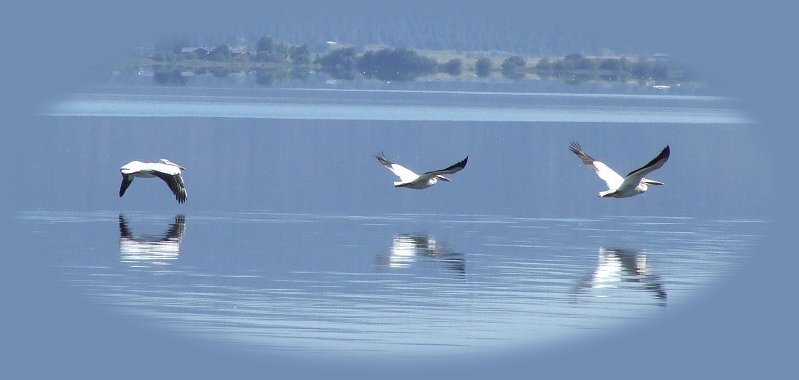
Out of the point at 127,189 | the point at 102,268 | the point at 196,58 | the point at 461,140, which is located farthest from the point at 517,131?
the point at 196,58

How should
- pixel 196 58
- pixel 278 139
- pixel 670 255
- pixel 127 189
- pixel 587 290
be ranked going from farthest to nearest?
1. pixel 196 58
2. pixel 278 139
3. pixel 127 189
4. pixel 670 255
5. pixel 587 290

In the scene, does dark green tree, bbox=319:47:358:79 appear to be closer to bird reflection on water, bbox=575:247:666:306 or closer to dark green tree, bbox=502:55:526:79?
dark green tree, bbox=502:55:526:79

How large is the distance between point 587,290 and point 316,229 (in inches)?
260

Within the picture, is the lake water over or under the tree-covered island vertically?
over

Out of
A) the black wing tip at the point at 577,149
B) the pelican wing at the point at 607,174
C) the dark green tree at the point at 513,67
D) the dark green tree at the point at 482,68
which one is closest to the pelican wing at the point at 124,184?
the black wing tip at the point at 577,149

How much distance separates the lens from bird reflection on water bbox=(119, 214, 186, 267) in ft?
76.6

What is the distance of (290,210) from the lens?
98.2 feet

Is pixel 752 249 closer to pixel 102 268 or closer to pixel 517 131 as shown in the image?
pixel 102 268

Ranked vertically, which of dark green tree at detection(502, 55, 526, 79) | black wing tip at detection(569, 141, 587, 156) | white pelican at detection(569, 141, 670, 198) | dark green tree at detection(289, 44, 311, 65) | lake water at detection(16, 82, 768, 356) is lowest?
dark green tree at detection(502, 55, 526, 79)

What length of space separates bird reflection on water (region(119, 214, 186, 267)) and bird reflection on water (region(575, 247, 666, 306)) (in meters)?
5.45

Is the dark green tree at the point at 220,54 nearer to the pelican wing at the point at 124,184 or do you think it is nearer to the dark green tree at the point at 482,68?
the dark green tree at the point at 482,68

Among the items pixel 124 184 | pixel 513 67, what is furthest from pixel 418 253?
pixel 513 67

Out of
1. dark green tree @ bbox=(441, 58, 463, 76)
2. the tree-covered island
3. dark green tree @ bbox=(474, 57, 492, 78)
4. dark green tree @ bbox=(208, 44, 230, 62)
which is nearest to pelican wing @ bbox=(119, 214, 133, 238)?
the tree-covered island

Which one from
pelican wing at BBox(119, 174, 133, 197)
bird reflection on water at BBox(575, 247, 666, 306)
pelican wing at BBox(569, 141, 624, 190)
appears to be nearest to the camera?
bird reflection on water at BBox(575, 247, 666, 306)
